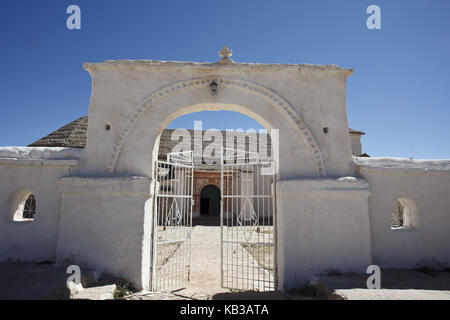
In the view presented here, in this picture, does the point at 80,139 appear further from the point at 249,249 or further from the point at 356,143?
the point at 356,143

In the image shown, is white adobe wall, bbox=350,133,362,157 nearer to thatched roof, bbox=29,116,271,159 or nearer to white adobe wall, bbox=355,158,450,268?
thatched roof, bbox=29,116,271,159

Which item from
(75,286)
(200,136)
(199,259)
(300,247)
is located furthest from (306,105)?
(200,136)

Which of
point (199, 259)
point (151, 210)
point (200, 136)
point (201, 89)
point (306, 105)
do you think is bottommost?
point (199, 259)

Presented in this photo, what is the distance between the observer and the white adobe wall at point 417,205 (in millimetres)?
5070

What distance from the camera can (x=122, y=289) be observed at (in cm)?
441

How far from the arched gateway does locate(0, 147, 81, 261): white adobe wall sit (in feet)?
1.00

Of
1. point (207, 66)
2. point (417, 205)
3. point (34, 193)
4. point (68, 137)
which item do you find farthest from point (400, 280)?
point (68, 137)

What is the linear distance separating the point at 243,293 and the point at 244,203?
1707 mm

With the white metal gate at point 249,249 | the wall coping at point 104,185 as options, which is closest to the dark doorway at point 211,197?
the white metal gate at point 249,249

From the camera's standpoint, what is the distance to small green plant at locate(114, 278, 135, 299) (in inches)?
169

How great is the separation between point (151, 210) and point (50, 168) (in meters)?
2.05
